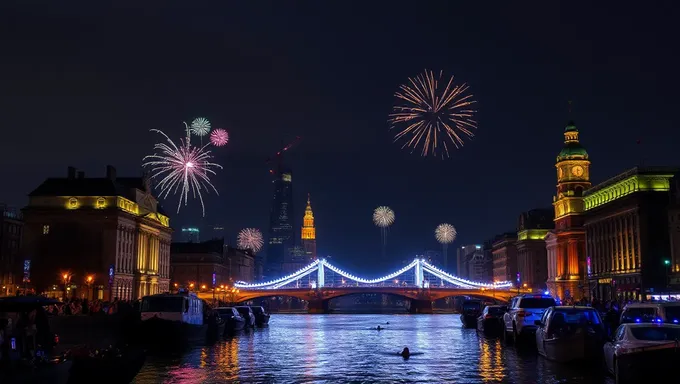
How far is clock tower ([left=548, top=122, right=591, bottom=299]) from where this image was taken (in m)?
175

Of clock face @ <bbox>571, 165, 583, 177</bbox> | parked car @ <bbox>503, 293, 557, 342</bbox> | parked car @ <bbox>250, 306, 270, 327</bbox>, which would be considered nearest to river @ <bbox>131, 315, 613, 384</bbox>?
parked car @ <bbox>503, 293, 557, 342</bbox>

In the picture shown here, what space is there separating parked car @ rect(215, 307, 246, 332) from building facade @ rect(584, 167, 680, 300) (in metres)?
61.4

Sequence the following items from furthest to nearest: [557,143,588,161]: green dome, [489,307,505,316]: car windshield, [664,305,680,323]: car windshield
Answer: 1. [557,143,588,161]: green dome
2. [489,307,505,316]: car windshield
3. [664,305,680,323]: car windshield

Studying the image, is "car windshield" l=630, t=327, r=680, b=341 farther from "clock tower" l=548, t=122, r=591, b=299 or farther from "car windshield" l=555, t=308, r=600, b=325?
"clock tower" l=548, t=122, r=591, b=299

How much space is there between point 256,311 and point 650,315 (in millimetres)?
64963

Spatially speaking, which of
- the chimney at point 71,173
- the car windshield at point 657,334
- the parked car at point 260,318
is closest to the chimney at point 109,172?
the chimney at point 71,173

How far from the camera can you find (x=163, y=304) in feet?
171

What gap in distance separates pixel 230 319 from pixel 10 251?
92.0 metres

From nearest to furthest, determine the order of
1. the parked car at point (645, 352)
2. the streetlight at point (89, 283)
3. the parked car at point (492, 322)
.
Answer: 1. the parked car at point (645, 352)
2. the parked car at point (492, 322)
3. the streetlight at point (89, 283)

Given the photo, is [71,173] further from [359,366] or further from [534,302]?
[359,366]

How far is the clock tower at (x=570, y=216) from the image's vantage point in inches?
6900

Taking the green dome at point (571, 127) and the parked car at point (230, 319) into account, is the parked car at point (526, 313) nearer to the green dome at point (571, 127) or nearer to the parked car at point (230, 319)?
the parked car at point (230, 319)

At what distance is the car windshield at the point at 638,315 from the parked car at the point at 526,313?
8.16m

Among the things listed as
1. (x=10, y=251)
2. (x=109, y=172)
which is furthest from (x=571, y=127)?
(x=10, y=251)
